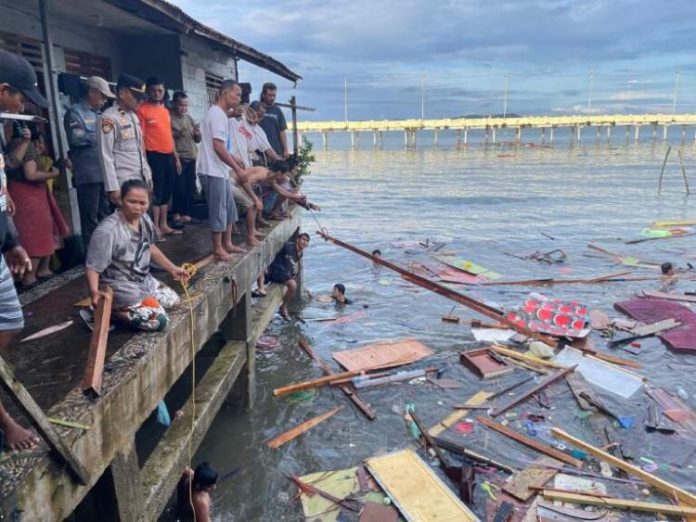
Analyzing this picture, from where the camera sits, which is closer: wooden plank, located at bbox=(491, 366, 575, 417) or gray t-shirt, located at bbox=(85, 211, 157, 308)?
gray t-shirt, located at bbox=(85, 211, 157, 308)

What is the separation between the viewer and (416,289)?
13695mm

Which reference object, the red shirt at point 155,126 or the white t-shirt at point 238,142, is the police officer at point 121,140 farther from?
the white t-shirt at point 238,142

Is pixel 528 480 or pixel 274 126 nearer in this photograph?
pixel 528 480

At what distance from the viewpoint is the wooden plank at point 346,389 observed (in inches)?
295

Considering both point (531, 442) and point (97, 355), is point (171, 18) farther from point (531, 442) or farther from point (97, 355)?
point (531, 442)

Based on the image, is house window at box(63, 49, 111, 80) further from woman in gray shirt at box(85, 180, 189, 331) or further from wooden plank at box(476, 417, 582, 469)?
wooden plank at box(476, 417, 582, 469)

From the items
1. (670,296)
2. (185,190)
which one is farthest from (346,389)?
(670,296)

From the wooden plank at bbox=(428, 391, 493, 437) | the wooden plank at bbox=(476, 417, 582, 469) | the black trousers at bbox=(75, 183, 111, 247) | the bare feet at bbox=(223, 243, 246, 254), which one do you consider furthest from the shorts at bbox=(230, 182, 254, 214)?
the wooden plank at bbox=(476, 417, 582, 469)

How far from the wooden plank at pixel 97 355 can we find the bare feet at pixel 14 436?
46 centimetres

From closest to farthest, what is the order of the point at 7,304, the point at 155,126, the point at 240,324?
the point at 7,304 < the point at 240,324 < the point at 155,126

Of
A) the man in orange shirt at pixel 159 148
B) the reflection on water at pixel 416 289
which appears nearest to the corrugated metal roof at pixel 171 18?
the man in orange shirt at pixel 159 148

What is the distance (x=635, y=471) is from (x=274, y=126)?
8682mm

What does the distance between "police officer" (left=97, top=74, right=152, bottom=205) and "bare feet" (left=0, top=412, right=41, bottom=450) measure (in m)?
3.23

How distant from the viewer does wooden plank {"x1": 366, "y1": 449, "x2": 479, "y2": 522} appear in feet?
17.4
